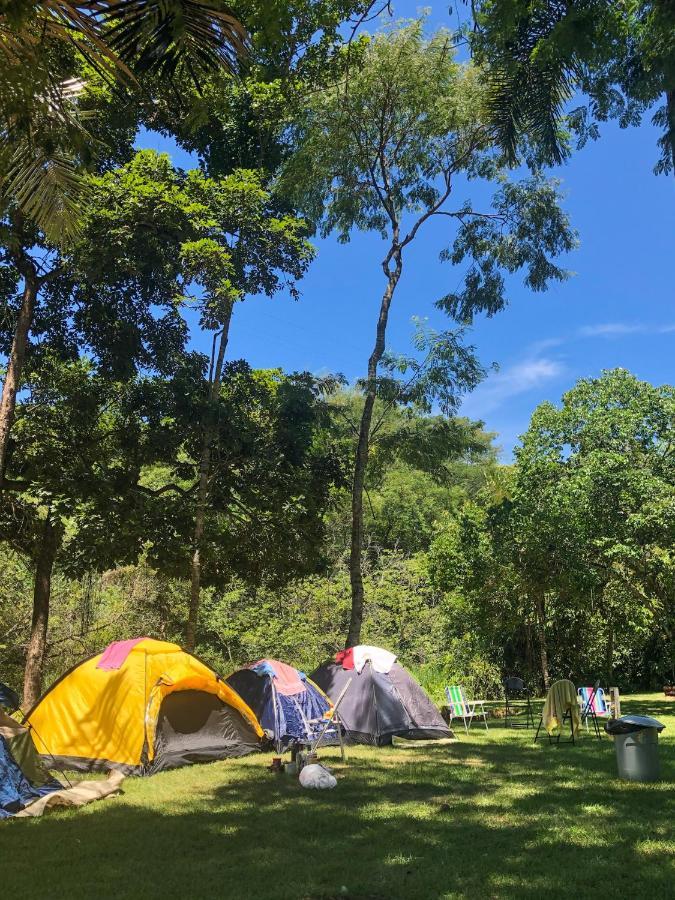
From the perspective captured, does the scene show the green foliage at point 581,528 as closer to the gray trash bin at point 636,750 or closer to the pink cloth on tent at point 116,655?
the gray trash bin at point 636,750

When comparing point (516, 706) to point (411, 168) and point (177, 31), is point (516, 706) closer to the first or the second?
point (411, 168)

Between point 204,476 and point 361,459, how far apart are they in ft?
10.4

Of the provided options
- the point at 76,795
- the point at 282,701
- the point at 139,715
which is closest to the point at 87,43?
the point at 76,795

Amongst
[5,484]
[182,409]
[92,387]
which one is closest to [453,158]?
[182,409]

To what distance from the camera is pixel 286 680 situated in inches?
415

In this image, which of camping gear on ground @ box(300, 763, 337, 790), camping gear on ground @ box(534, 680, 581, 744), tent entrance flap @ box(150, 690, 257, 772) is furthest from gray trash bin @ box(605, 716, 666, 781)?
tent entrance flap @ box(150, 690, 257, 772)

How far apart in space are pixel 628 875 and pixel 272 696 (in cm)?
669

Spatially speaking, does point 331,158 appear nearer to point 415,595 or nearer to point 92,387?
point 92,387

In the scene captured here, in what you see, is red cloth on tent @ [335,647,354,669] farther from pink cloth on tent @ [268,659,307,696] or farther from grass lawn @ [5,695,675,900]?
grass lawn @ [5,695,675,900]

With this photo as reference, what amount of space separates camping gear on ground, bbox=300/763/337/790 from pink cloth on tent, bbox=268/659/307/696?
2.70 metres

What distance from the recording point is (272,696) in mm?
10305

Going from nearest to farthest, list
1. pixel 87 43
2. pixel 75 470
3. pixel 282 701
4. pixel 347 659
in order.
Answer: pixel 87 43 → pixel 282 701 → pixel 347 659 → pixel 75 470

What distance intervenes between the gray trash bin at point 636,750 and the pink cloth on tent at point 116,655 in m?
5.82

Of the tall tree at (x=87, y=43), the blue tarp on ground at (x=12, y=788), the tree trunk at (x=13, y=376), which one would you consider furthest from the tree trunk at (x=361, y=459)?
the tall tree at (x=87, y=43)
